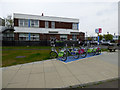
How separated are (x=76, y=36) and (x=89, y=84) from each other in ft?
67.9

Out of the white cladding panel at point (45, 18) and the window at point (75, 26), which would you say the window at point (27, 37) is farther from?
the window at point (75, 26)

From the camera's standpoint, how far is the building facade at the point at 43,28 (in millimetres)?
19531

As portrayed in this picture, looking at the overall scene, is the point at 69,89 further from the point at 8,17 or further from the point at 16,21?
the point at 8,17

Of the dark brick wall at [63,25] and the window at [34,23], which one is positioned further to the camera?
the dark brick wall at [63,25]

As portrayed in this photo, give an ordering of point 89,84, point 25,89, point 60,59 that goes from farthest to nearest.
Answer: point 60,59, point 89,84, point 25,89

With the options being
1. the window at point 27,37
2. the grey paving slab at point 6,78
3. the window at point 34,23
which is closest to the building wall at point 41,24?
the window at point 34,23

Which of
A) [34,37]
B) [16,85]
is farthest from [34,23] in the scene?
[16,85]

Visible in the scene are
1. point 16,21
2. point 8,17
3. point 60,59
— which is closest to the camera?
point 60,59

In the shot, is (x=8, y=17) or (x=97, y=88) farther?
(x=8, y=17)

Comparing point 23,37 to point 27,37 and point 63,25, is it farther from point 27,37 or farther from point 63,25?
point 63,25

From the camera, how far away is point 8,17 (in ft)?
112

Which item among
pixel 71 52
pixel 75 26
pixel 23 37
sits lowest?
pixel 71 52

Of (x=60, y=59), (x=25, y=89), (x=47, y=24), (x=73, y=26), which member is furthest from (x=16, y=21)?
(x=25, y=89)

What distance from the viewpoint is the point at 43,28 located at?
2105 centimetres
